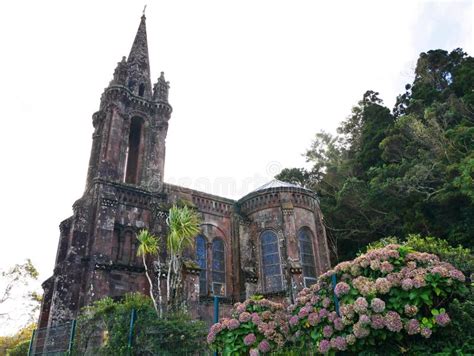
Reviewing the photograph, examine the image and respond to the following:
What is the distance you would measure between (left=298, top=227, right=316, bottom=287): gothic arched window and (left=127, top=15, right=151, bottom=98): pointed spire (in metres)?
14.5

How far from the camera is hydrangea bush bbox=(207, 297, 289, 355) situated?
7508mm

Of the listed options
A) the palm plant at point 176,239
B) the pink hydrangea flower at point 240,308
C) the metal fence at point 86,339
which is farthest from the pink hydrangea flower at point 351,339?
the palm plant at point 176,239

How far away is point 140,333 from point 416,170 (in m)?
20.3

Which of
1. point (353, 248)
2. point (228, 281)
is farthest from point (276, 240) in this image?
point (353, 248)

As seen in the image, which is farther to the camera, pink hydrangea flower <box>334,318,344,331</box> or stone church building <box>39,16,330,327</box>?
stone church building <box>39,16,330,327</box>

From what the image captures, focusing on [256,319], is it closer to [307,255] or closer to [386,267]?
[386,267]

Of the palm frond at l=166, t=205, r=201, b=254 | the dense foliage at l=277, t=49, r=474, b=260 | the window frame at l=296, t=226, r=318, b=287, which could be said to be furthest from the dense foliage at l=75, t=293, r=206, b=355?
the dense foliage at l=277, t=49, r=474, b=260

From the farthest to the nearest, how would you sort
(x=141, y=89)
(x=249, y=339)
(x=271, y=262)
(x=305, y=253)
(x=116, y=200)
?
(x=141, y=89), (x=305, y=253), (x=271, y=262), (x=116, y=200), (x=249, y=339)

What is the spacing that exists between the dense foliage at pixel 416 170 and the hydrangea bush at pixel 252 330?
15937 mm

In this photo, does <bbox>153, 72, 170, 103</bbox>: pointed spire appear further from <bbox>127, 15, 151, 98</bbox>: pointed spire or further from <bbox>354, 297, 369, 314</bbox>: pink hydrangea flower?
<bbox>354, 297, 369, 314</bbox>: pink hydrangea flower

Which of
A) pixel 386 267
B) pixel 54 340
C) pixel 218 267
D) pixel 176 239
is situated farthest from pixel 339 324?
pixel 218 267

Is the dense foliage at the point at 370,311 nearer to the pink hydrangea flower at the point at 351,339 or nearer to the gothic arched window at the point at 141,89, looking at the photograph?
the pink hydrangea flower at the point at 351,339

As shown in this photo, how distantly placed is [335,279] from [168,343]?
5292 millimetres

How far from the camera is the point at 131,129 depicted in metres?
25.3
